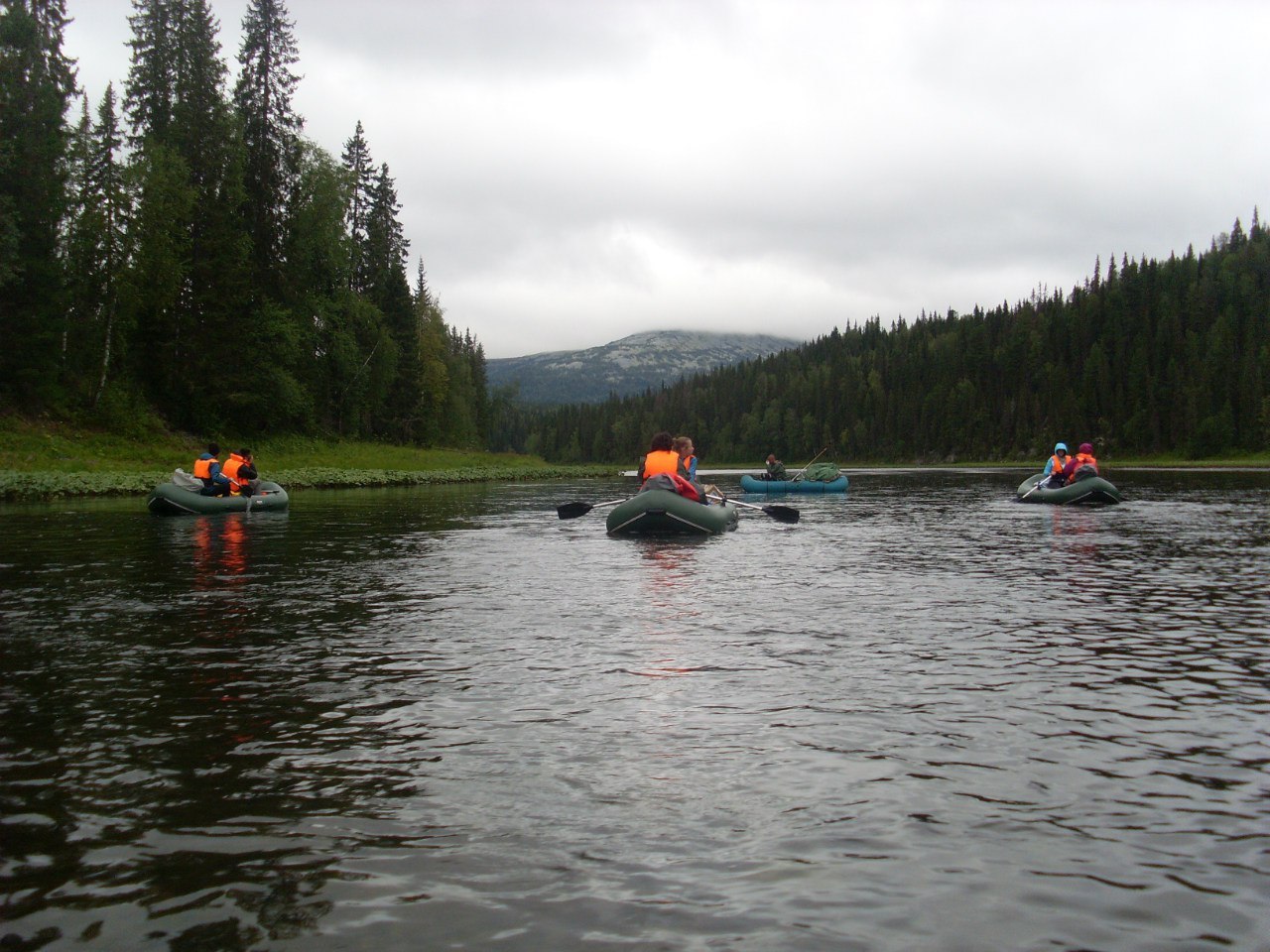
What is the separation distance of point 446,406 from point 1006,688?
284 ft

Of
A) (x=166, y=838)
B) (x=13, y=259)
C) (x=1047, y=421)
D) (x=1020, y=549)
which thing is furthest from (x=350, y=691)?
(x=1047, y=421)

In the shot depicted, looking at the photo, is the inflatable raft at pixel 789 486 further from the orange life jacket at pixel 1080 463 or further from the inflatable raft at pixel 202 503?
the inflatable raft at pixel 202 503

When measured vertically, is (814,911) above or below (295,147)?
below

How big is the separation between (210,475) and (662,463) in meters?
14.7

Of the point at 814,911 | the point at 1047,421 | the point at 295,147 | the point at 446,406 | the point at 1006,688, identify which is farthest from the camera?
the point at 1047,421

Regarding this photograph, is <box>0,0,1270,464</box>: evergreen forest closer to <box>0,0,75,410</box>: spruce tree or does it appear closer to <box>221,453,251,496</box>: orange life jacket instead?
<box>0,0,75,410</box>: spruce tree

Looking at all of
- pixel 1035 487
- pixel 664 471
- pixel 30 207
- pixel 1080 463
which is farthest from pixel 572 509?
pixel 30 207

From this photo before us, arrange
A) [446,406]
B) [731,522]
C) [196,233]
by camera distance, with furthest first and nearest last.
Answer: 1. [446,406]
2. [196,233]
3. [731,522]

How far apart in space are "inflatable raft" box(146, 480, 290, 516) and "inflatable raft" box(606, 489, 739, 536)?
42.1 feet

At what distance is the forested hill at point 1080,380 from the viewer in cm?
12812

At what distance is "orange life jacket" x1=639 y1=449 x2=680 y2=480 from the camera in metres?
21.6

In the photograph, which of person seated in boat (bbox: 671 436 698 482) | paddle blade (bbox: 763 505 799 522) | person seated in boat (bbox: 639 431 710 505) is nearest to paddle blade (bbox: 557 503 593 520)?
person seated in boat (bbox: 671 436 698 482)

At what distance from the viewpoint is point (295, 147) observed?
60.7 meters

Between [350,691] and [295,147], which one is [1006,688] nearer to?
[350,691]
